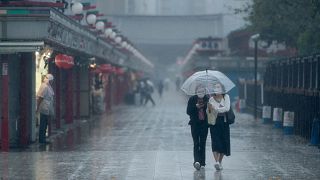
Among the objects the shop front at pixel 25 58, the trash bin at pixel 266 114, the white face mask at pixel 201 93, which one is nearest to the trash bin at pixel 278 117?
the trash bin at pixel 266 114

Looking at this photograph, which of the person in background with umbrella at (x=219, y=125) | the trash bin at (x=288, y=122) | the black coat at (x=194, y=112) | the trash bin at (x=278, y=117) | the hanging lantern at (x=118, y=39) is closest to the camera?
the person in background with umbrella at (x=219, y=125)

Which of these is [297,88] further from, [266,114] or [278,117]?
[266,114]

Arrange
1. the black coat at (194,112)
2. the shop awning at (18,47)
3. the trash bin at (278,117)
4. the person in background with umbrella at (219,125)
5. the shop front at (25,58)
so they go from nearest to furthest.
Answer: the person in background with umbrella at (219,125)
the black coat at (194,112)
the shop awning at (18,47)
the shop front at (25,58)
the trash bin at (278,117)

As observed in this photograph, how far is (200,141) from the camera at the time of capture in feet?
55.4

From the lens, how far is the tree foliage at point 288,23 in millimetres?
31436

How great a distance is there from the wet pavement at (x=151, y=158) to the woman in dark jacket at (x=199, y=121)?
35 cm

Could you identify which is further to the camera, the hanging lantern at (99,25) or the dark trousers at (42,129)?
the hanging lantern at (99,25)

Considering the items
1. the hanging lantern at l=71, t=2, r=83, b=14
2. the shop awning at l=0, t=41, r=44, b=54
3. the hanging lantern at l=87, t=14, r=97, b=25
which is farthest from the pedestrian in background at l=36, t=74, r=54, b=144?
the hanging lantern at l=87, t=14, r=97, b=25

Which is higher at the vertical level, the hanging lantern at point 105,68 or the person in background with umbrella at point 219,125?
the hanging lantern at point 105,68

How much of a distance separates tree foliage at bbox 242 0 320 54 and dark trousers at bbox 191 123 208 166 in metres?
13.2

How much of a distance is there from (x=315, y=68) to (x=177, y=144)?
4.31m

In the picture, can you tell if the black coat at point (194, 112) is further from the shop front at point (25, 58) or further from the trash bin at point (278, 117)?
the trash bin at point (278, 117)

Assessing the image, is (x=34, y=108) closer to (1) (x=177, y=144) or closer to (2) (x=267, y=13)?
(1) (x=177, y=144)

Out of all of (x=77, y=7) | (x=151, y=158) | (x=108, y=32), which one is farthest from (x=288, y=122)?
(x=108, y=32)
